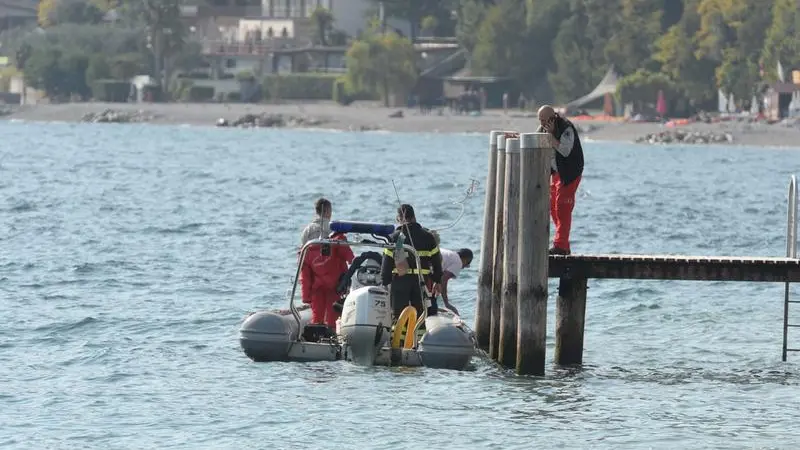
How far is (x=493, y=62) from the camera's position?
167250 millimetres

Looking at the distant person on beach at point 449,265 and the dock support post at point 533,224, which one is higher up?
the dock support post at point 533,224

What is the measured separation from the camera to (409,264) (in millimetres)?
24625

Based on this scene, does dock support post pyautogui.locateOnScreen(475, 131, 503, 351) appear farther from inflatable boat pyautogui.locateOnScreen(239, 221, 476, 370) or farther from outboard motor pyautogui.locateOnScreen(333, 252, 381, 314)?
outboard motor pyautogui.locateOnScreen(333, 252, 381, 314)

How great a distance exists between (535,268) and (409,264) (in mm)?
1863

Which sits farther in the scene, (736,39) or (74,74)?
(74,74)

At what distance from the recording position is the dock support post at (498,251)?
2527 cm

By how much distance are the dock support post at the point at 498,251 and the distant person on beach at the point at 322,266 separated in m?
1.83

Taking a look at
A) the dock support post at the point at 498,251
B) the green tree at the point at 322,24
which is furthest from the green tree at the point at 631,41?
the dock support post at the point at 498,251

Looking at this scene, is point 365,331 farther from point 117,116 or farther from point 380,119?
point 117,116

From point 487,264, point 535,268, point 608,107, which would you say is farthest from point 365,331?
point 608,107

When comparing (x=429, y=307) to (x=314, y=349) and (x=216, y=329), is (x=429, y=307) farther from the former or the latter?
(x=216, y=329)

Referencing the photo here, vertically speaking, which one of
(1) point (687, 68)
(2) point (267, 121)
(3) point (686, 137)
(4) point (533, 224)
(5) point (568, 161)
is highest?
(5) point (568, 161)

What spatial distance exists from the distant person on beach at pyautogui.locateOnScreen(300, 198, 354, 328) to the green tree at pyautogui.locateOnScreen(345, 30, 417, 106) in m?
145

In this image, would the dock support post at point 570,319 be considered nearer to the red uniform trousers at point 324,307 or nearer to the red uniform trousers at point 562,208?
the red uniform trousers at point 562,208
